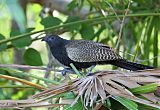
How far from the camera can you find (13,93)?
3963mm

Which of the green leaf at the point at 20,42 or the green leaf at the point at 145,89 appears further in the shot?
the green leaf at the point at 20,42

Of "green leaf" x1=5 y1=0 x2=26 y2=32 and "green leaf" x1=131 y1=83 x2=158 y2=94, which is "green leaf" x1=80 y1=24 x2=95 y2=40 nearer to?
"green leaf" x1=131 y1=83 x2=158 y2=94

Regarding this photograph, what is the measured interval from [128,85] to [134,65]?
0.44m

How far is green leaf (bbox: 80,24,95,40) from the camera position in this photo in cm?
277

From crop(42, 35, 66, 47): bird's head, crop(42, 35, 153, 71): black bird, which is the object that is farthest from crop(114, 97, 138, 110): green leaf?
crop(42, 35, 66, 47): bird's head

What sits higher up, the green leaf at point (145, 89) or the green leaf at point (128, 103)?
the green leaf at point (145, 89)

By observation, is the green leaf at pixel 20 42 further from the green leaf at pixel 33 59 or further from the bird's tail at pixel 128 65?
the bird's tail at pixel 128 65

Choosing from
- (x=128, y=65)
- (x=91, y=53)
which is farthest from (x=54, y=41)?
(x=128, y=65)

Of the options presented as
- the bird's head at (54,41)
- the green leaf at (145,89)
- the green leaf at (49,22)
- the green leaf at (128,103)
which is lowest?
the green leaf at (128,103)

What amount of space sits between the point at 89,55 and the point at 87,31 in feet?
2.36

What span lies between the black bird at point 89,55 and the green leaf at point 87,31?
0.47 m

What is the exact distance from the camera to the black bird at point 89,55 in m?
2.07

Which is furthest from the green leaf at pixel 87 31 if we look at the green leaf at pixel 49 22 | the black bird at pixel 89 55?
the black bird at pixel 89 55

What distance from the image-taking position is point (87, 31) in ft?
9.14
